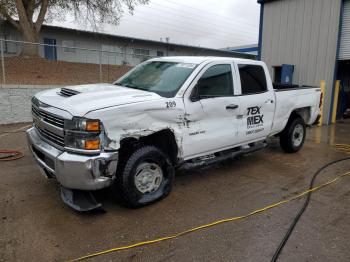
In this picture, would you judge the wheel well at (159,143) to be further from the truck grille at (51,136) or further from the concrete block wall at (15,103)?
the concrete block wall at (15,103)

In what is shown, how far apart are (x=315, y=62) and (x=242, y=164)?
25.8ft

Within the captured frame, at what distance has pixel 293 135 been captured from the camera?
22.6 feet

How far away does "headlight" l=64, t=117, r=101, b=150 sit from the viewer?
337 cm

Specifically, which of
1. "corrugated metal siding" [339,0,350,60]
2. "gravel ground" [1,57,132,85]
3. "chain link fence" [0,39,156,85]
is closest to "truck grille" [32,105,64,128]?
"chain link fence" [0,39,156,85]

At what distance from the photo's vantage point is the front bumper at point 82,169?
3359 millimetres

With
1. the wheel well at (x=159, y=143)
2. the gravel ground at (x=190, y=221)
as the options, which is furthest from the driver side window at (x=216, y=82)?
the gravel ground at (x=190, y=221)

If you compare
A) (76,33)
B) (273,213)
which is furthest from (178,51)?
(273,213)

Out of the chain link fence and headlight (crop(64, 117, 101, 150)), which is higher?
the chain link fence

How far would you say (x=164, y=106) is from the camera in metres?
3.99

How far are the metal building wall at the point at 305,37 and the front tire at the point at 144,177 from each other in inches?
388

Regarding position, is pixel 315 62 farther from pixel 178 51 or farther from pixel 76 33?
pixel 178 51

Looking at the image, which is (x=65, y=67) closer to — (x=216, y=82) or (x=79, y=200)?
(x=216, y=82)

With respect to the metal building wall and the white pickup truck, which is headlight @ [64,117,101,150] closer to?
the white pickup truck

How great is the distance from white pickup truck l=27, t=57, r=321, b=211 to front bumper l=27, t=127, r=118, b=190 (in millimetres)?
11
